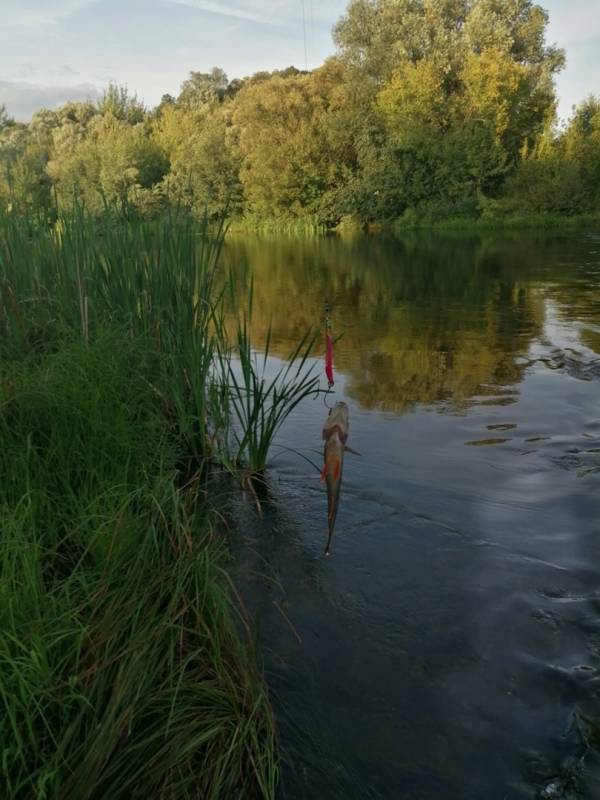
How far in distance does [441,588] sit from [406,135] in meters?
41.5

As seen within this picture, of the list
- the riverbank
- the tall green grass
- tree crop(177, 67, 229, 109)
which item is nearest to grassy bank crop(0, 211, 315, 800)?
the tall green grass

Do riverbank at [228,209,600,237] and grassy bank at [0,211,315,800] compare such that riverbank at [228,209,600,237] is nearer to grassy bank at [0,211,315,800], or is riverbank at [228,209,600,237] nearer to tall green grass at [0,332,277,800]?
grassy bank at [0,211,315,800]

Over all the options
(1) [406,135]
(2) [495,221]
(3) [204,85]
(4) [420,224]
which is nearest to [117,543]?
(2) [495,221]

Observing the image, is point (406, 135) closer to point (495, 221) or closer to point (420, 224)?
point (420, 224)

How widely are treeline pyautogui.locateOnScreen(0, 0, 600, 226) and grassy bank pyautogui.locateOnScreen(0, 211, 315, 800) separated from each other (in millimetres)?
33042

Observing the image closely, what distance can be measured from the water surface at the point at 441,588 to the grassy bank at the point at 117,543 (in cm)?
39

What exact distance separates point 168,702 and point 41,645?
1.54 ft

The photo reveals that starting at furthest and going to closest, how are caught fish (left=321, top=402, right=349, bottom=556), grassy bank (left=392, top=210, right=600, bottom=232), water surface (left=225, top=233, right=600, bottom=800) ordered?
grassy bank (left=392, top=210, right=600, bottom=232), caught fish (left=321, top=402, right=349, bottom=556), water surface (left=225, top=233, right=600, bottom=800)

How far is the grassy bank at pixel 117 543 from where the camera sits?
2105 millimetres

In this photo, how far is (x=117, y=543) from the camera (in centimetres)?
286

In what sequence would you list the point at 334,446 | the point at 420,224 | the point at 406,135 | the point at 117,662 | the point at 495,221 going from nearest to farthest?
1. the point at 117,662
2. the point at 334,446
3. the point at 495,221
4. the point at 420,224
5. the point at 406,135

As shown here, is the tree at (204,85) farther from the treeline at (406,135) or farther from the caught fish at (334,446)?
the caught fish at (334,446)

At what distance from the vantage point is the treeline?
38531mm

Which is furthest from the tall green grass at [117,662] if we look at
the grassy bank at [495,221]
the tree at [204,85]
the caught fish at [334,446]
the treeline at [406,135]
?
the tree at [204,85]
